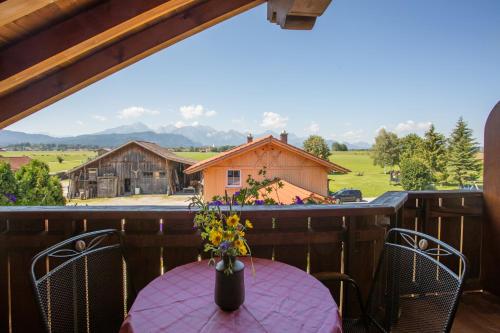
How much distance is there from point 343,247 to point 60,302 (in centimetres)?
148

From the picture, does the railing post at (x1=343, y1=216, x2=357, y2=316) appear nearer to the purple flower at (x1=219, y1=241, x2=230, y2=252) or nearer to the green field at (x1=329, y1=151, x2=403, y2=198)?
the purple flower at (x1=219, y1=241, x2=230, y2=252)

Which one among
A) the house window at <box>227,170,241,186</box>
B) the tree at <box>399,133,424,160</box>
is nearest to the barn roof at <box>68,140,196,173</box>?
→ the house window at <box>227,170,241,186</box>

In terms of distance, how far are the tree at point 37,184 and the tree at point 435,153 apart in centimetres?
1711

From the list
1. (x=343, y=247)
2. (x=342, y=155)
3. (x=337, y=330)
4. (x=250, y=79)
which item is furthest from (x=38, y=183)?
(x=250, y=79)

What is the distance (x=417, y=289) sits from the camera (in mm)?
1293

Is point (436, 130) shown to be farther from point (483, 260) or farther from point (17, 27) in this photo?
point (17, 27)

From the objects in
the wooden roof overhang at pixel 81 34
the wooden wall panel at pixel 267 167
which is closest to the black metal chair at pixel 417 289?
the wooden roof overhang at pixel 81 34

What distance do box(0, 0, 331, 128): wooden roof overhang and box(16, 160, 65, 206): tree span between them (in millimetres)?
3388

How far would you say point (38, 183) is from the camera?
5652mm

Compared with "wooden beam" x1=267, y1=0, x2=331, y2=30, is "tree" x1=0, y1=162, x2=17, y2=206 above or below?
below

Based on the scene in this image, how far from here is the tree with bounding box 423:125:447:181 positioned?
17408 millimetres

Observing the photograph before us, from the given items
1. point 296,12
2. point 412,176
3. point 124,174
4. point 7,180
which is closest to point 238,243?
point 296,12

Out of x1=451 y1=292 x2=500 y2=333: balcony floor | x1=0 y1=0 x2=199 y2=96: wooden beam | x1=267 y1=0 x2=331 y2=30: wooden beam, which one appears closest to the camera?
x1=267 y1=0 x2=331 y2=30: wooden beam

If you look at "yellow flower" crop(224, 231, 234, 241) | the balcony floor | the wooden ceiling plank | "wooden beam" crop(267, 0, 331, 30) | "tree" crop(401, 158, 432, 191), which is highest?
"wooden beam" crop(267, 0, 331, 30)
